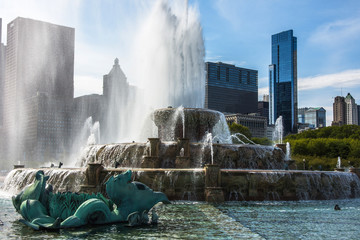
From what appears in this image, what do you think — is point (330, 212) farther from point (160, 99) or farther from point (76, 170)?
point (160, 99)

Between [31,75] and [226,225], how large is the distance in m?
144

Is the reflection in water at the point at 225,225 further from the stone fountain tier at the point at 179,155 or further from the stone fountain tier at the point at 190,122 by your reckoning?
the stone fountain tier at the point at 190,122

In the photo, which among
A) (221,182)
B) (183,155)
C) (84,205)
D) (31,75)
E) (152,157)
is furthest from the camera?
(31,75)

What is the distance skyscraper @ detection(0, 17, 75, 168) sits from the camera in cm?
14338

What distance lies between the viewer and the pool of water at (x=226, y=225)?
12.4 m

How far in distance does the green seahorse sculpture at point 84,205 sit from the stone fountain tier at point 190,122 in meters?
21.6

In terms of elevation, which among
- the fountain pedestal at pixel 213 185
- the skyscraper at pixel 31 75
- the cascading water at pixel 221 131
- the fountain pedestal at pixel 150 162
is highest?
the skyscraper at pixel 31 75

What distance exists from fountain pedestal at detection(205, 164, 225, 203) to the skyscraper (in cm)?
12667

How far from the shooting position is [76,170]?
23.7m

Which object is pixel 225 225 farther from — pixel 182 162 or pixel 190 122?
pixel 190 122

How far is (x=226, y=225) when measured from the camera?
13859mm

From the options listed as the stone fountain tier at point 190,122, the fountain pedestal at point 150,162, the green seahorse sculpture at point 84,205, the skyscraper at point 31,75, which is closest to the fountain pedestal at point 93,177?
the fountain pedestal at point 150,162

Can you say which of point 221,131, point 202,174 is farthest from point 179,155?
point 221,131

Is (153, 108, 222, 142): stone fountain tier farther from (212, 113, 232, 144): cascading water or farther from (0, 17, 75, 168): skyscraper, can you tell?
(0, 17, 75, 168): skyscraper
